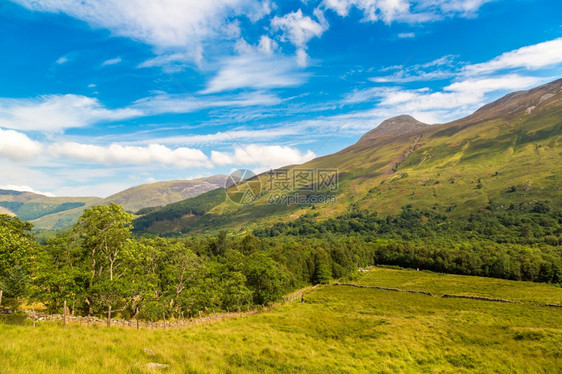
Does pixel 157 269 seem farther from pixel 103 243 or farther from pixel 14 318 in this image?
pixel 14 318

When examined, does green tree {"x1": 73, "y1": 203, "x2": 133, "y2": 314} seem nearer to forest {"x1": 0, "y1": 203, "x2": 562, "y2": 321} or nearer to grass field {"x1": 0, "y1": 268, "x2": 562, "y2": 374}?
forest {"x1": 0, "y1": 203, "x2": 562, "y2": 321}

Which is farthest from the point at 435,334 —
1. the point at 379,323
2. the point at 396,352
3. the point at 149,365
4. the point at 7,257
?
the point at 7,257

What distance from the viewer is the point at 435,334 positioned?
33344 millimetres

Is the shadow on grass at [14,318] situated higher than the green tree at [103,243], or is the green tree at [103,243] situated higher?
the green tree at [103,243]

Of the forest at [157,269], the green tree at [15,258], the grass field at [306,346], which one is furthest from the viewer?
the forest at [157,269]

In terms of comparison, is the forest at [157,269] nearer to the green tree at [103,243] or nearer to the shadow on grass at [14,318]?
the green tree at [103,243]

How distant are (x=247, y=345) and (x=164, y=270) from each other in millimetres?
24269

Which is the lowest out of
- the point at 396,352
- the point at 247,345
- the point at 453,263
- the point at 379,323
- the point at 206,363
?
the point at 453,263

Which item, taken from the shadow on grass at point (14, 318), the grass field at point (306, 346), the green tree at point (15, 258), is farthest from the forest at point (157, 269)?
the grass field at point (306, 346)

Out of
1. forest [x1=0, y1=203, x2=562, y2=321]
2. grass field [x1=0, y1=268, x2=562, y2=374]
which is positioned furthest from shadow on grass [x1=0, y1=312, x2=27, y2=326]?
grass field [x1=0, y1=268, x2=562, y2=374]

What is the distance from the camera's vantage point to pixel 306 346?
86.2ft

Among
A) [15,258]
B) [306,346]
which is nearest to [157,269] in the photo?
[15,258]

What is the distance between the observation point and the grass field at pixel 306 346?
1313 cm

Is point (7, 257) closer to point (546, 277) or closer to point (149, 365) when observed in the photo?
point (149, 365)
